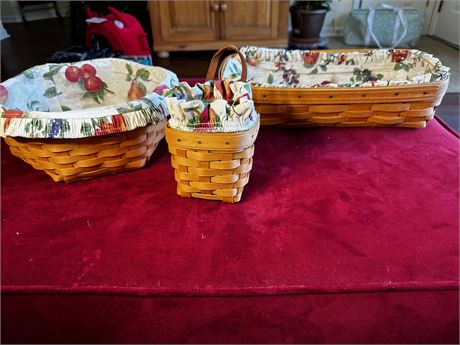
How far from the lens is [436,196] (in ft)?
2.47

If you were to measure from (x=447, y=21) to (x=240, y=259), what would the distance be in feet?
7.67

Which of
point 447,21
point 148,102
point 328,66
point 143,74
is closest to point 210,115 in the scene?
point 148,102

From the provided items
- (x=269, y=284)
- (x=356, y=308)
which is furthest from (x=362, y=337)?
(x=269, y=284)

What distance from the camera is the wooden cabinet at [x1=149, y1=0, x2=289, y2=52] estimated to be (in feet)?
6.29

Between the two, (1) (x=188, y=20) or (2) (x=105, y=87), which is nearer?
(2) (x=105, y=87)

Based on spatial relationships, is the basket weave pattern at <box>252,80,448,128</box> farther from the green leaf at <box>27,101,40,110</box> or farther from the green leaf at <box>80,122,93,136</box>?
the green leaf at <box>27,101,40,110</box>

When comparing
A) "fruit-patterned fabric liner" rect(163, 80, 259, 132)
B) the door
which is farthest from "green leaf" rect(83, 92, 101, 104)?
the door

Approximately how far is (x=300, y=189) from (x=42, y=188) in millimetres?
584

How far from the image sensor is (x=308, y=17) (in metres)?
1.96

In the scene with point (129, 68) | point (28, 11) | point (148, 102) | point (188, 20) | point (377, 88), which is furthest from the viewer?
point (28, 11)

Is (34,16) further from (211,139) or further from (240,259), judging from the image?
(240,259)

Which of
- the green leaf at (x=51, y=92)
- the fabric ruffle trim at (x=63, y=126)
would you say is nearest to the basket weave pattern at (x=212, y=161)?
the fabric ruffle trim at (x=63, y=126)

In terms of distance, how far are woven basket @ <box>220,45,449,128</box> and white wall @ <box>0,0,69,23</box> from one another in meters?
2.92

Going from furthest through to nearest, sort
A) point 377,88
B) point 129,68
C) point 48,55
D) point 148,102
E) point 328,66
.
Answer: point 48,55, point 328,66, point 129,68, point 377,88, point 148,102
